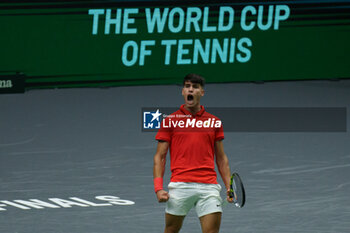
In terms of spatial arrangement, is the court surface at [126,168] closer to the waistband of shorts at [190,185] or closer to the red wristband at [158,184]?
the waistband of shorts at [190,185]

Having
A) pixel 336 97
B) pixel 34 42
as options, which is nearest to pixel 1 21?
pixel 34 42

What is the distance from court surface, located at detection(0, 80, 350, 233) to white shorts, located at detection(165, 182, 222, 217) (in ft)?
9.27

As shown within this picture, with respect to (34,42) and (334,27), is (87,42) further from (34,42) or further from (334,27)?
(334,27)

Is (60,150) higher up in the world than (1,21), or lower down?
lower down

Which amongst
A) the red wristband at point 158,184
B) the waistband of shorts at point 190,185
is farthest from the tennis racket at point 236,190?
the red wristband at point 158,184

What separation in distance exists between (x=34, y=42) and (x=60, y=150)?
9270 millimetres

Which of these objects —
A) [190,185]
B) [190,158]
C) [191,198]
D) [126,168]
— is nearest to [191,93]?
[190,158]

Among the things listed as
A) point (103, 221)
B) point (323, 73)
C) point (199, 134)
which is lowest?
point (103, 221)

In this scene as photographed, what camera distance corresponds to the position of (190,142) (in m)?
7.71

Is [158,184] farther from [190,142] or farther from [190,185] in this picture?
[190,142]

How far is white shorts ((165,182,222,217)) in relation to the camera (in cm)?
770

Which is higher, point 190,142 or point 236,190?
point 190,142

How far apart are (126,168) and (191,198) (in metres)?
7.00

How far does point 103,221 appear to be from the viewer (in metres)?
11.0
